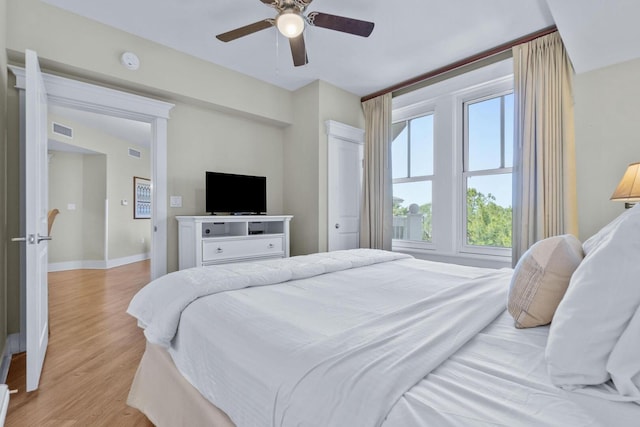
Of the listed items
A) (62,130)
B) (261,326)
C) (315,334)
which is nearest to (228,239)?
(261,326)

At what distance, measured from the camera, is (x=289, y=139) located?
3.99m

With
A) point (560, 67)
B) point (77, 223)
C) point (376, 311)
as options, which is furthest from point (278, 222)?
point (77, 223)

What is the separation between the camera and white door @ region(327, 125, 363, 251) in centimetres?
370

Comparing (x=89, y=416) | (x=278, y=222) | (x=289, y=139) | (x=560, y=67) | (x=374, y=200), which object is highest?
(x=560, y=67)

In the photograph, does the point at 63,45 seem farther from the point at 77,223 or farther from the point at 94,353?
the point at 77,223

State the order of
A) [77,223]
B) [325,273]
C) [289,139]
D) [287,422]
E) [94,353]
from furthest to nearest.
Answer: [77,223]
[289,139]
[94,353]
[325,273]
[287,422]

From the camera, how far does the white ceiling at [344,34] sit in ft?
7.80

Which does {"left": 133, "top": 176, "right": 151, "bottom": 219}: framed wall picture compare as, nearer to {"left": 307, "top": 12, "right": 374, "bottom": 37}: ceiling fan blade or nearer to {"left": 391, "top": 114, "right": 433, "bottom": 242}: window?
{"left": 391, "top": 114, "right": 433, "bottom": 242}: window

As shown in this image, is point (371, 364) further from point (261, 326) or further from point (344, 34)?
point (344, 34)

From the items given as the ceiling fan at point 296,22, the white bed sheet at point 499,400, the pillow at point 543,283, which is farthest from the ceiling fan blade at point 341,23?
the white bed sheet at point 499,400

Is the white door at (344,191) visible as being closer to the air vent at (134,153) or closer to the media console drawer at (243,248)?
the media console drawer at (243,248)

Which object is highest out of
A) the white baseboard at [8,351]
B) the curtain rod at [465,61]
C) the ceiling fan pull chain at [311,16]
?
the curtain rod at [465,61]

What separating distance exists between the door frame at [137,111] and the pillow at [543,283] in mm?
3003

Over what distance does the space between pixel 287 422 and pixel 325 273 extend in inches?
44.3
